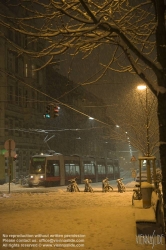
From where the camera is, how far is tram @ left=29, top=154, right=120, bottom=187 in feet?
108

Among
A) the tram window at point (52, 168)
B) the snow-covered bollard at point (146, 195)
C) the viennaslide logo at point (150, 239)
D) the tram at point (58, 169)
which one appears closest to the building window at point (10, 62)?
the tram at point (58, 169)

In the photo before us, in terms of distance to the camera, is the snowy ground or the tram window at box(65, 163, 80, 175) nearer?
the snowy ground

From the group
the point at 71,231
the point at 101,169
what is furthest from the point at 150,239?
the point at 101,169

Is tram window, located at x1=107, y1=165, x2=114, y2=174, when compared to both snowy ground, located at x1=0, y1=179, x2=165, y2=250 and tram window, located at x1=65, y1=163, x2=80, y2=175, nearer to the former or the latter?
tram window, located at x1=65, y1=163, x2=80, y2=175

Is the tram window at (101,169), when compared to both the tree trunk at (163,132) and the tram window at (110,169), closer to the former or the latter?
the tram window at (110,169)

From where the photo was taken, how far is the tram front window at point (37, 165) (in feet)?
108

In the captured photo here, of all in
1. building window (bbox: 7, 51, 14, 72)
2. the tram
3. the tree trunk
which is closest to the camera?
the tree trunk

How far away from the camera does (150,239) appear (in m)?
7.66

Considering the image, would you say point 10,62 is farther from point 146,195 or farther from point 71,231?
point 71,231

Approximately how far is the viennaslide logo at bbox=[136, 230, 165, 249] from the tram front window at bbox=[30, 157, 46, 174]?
25727mm

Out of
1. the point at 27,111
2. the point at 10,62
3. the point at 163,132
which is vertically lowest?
the point at 163,132

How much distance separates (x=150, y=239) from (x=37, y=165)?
26323 mm

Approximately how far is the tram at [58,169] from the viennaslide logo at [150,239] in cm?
2559

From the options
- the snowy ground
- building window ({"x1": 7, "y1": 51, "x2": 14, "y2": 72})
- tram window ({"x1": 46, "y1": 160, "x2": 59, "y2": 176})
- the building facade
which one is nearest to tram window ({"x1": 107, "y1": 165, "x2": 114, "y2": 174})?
the building facade
